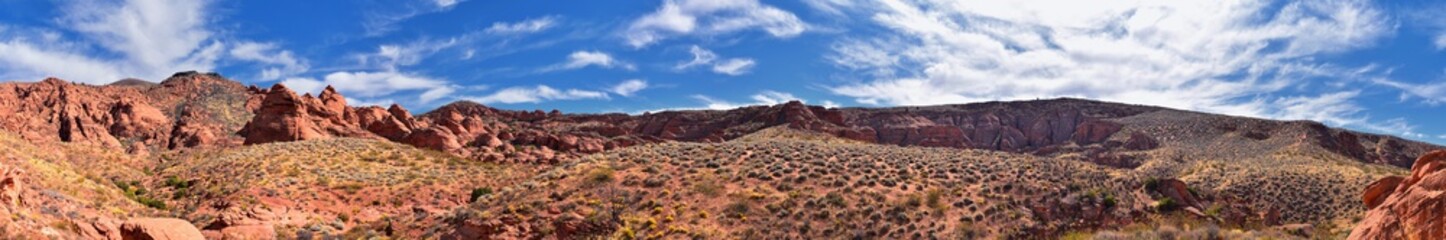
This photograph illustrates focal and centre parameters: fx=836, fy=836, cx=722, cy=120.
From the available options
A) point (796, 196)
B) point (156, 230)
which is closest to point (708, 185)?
point (796, 196)

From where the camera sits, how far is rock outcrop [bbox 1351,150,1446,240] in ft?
34.8

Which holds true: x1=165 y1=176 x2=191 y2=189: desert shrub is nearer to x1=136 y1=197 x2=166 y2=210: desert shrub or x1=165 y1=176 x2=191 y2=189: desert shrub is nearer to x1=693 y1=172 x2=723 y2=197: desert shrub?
x1=136 y1=197 x2=166 y2=210: desert shrub

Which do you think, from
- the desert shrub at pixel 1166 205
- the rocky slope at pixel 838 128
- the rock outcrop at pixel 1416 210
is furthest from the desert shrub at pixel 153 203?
the desert shrub at pixel 1166 205

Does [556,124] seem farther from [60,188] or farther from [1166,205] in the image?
[1166,205]

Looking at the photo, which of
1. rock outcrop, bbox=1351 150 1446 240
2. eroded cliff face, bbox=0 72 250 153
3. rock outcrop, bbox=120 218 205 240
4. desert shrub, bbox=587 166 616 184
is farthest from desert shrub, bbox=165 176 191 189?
rock outcrop, bbox=1351 150 1446 240

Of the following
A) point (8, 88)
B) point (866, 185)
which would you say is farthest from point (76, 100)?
point (866, 185)

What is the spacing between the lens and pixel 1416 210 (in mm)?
11172

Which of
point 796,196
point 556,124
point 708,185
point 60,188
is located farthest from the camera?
point 556,124

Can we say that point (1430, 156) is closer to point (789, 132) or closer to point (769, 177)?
point (769, 177)

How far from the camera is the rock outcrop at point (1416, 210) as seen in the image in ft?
34.8

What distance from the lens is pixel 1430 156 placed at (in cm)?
1330

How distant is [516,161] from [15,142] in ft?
78.9

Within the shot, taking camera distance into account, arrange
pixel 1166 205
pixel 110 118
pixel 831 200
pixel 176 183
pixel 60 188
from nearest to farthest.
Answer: pixel 60 188 → pixel 831 200 → pixel 1166 205 → pixel 176 183 → pixel 110 118

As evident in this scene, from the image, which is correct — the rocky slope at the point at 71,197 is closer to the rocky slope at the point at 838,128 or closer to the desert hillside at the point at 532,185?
the desert hillside at the point at 532,185
